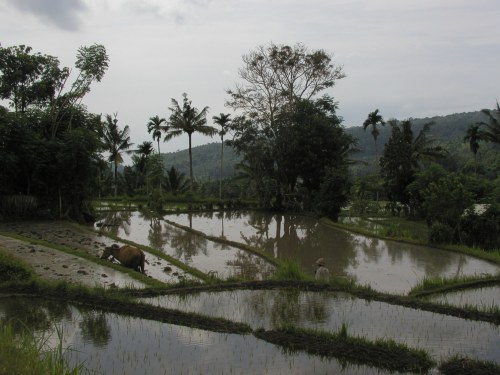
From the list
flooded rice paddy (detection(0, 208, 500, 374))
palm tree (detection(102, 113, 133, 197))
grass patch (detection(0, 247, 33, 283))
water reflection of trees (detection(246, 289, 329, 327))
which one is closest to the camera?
flooded rice paddy (detection(0, 208, 500, 374))

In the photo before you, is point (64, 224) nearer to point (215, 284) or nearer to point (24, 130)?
point (24, 130)

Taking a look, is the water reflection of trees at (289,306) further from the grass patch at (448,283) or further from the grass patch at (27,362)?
the grass patch at (27,362)

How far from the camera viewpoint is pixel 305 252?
15.6m

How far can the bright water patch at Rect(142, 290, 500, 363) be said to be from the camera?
22.2ft

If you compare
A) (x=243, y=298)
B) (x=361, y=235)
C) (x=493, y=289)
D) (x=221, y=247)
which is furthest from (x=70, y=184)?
(x=493, y=289)

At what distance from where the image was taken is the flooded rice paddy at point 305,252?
12.0 m

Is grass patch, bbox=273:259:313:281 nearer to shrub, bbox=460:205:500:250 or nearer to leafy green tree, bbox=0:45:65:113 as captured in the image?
shrub, bbox=460:205:500:250

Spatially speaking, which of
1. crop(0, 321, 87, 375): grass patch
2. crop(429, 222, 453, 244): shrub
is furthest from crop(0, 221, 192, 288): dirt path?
crop(429, 222, 453, 244): shrub

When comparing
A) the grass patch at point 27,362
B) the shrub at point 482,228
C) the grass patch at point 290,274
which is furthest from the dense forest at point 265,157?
the grass patch at point 27,362

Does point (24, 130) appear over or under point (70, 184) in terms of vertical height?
over

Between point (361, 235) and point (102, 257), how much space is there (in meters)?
10.8

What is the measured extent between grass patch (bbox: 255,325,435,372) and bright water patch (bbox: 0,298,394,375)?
156 millimetres

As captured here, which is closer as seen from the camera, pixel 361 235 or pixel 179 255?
pixel 179 255

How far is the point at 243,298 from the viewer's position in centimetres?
924
